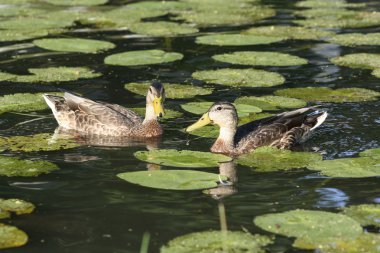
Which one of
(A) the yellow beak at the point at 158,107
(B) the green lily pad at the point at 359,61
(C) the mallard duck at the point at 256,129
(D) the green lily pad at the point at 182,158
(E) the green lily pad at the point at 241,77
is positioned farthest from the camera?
(B) the green lily pad at the point at 359,61

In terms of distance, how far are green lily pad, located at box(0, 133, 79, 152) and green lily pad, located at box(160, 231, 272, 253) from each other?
358 centimetres

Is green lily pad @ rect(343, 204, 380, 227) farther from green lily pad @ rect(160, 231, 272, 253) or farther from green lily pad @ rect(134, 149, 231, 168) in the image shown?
green lily pad @ rect(134, 149, 231, 168)

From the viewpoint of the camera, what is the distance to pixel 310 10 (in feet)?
68.1

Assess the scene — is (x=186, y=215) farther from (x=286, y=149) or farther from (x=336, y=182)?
(x=286, y=149)

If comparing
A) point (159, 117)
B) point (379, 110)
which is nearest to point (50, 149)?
point (159, 117)

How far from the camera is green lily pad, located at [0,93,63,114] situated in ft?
43.9

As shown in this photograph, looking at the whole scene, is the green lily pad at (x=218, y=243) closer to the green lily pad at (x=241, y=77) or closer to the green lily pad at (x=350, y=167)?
the green lily pad at (x=350, y=167)

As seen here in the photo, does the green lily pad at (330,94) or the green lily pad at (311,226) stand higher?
the green lily pad at (330,94)

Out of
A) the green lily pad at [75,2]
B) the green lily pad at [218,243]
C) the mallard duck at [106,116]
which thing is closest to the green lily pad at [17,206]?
the green lily pad at [218,243]

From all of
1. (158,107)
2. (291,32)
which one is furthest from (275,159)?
(291,32)

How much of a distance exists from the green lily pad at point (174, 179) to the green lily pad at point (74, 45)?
6.62 metres

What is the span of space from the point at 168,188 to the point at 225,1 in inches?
491

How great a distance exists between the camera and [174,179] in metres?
10.2

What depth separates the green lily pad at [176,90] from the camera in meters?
14.1
